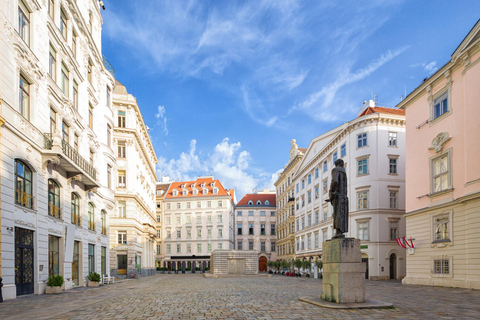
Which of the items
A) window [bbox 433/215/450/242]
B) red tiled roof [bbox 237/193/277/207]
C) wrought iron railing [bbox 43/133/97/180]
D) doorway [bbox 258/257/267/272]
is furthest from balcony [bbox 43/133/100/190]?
red tiled roof [bbox 237/193/277/207]

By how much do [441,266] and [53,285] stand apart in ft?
75.9

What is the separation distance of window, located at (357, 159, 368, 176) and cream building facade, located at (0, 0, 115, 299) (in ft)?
82.6

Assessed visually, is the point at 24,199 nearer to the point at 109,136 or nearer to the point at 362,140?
the point at 109,136

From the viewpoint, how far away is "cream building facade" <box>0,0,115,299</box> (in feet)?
57.6

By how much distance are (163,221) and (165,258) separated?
8.44 meters

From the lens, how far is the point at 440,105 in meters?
26.7

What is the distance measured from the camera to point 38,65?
20.6 m

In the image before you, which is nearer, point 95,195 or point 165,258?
point 95,195

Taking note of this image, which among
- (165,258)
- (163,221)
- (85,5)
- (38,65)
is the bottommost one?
(165,258)

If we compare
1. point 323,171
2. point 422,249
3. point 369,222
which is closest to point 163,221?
point 323,171

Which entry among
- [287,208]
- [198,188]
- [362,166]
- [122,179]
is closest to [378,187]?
[362,166]

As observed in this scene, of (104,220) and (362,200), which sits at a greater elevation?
(362,200)

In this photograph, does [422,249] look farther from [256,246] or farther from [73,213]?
[256,246]

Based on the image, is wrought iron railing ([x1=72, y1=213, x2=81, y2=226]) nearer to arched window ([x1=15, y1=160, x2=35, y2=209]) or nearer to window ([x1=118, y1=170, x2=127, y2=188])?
arched window ([x1=15, y1=160, x2=35, y2=209])
